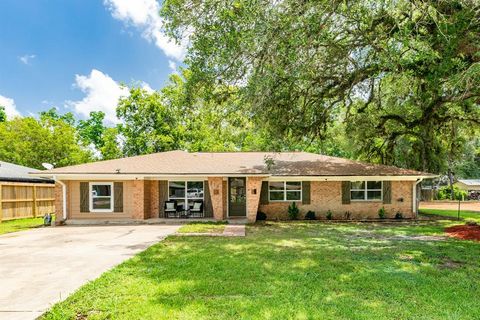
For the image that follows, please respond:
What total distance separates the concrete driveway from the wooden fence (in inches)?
241

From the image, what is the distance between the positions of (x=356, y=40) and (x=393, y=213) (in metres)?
10.7

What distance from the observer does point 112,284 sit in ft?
20.5

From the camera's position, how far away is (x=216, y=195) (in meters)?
16.9

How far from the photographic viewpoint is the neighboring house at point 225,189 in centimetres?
1653

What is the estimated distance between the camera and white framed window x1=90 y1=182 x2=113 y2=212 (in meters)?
17.1

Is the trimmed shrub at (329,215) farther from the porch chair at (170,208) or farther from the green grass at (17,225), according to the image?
the green grass at (17,225)

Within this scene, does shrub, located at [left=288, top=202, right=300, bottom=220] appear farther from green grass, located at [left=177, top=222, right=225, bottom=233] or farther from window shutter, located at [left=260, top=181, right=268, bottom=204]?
green grass, located at [left=177, top=222, right=225, bottom=233]

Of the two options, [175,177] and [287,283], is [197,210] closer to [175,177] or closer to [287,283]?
[175,177]

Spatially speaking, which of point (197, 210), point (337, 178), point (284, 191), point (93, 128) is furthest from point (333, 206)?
point (93, 128)

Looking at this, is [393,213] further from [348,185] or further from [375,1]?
[375,1]

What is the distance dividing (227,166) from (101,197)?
6453mm

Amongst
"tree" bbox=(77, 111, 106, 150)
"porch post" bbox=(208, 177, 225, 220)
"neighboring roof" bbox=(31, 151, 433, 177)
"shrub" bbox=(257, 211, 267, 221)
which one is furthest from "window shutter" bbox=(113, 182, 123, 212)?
"tree" bbox=(77, 111, 106, 150)

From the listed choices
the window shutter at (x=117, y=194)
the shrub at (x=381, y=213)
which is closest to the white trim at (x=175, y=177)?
the window shutter at (x=117, y=194)

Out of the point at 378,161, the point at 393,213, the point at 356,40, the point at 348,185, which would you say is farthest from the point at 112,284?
the point at 378,161
